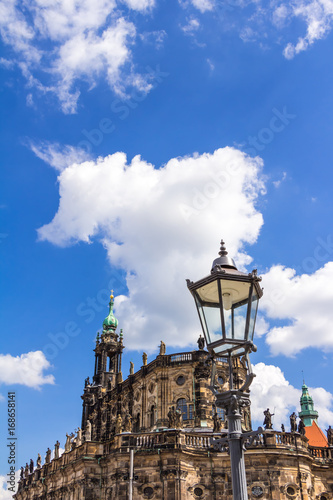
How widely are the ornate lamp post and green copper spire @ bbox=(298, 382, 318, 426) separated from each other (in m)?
95.3

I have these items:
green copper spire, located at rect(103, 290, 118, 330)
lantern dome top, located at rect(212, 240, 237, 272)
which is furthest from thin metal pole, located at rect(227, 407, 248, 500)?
green copper spire, located at rect(103, 290, 118, 330)

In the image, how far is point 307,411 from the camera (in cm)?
9644

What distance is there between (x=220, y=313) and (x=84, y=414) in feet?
223

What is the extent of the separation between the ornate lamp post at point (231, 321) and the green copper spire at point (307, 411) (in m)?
95.3

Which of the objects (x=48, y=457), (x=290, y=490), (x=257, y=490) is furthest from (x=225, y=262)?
(x=48, y=457)

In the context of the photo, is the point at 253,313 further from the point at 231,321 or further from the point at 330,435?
the point at 330,435

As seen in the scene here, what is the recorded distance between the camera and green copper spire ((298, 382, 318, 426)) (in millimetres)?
95419

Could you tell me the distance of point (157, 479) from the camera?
33.8 metres

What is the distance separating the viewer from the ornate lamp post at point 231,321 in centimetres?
803

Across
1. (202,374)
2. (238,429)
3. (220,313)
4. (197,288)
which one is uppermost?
(202,374)

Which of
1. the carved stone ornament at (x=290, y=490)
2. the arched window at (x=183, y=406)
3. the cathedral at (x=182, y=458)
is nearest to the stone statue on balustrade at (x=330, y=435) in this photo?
the cathedral at (x=182, y=458)

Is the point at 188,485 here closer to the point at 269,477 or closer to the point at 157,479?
the point at 157,479

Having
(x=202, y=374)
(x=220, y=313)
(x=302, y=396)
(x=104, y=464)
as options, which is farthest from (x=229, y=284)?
(x=302, y=396)

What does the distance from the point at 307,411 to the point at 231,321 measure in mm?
97356
